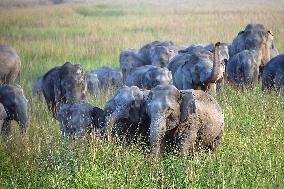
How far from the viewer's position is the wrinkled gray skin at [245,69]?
521 inches

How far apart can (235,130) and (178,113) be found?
6.24ft

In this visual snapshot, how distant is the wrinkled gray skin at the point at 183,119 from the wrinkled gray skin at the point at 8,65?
677cm

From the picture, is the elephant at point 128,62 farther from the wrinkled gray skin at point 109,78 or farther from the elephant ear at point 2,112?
the elephant ear at point 2,112

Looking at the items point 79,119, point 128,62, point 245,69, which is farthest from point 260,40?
point 79,119

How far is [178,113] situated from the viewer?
26.1ft

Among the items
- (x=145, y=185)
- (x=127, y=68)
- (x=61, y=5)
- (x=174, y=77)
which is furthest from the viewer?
(x=61, y=5)

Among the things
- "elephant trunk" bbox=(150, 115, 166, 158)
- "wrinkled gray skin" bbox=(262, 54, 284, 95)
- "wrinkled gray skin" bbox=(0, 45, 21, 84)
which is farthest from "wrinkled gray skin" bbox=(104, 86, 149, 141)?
"wrinkled gray skin" bbox=(0, 45, 21, 84)

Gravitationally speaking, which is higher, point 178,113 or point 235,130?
point 178,113

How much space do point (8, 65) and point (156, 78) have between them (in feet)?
13.1

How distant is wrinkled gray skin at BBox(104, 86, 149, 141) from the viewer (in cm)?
856

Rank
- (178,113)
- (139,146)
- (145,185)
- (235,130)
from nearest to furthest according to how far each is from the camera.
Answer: (145,185), (178,113), (139,146), (235,130)

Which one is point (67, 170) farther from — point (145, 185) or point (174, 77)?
point (174, 77)

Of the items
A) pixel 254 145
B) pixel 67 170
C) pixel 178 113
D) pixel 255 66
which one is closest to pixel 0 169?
pixel 67 170

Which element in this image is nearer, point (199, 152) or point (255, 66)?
point (199, 152)
